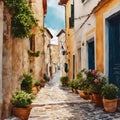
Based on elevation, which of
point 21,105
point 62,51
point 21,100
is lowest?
point 21,105

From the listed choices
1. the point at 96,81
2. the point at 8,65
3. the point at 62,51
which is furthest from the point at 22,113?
the point at 62,51

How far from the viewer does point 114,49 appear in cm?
927

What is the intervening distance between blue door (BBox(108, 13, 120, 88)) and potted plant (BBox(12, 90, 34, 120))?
3.24 meters

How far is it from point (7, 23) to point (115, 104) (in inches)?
145

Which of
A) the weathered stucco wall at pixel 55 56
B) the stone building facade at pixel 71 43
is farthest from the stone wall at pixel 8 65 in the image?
the weathered stucco wall at pixel 55 56

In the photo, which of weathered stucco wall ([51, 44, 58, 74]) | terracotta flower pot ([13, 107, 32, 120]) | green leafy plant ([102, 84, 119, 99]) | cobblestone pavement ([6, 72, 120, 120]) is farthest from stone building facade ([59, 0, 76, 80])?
weathered stucco wall ([51, 44, 58, 74])

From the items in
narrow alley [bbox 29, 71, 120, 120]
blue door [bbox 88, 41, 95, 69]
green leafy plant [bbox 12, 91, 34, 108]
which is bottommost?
narrow alley [bbox 29, 71, 120, 120]

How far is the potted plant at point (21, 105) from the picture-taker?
22.4 ft

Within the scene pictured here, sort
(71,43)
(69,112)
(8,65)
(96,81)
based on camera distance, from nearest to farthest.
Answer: (8,65) → (69,112) → (96,81) → (71,43)

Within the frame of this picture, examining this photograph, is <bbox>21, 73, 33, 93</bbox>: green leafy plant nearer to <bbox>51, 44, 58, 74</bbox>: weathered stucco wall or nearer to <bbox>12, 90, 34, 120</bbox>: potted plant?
<bbox>12, 90, 34, 120</bbox>: potted plant

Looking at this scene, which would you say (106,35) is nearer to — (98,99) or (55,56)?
(98,99)

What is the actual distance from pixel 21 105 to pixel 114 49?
12.7ft

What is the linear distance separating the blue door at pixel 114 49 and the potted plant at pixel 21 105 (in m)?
3.24

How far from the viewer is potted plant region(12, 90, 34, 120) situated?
6.82m
